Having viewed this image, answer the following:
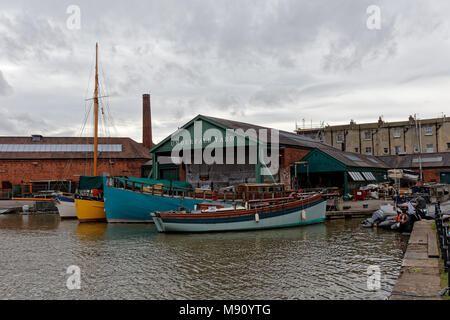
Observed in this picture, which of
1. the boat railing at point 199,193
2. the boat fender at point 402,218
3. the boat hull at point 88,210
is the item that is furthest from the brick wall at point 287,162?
the boat hull at point 88,210

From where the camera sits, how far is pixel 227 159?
38406 mm

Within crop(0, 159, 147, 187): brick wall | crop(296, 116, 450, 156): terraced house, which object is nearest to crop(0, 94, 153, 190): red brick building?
crop(0, 159, 147, 187): brick wall

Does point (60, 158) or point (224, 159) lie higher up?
point (60, 158)

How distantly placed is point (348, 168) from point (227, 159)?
38.1 feet

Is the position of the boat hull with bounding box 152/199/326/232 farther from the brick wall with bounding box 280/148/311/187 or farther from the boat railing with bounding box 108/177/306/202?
the brick wall with bounding box 280/148/311/187

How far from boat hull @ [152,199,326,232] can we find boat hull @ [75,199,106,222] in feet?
30.0

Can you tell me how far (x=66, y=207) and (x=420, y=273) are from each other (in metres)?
30.5

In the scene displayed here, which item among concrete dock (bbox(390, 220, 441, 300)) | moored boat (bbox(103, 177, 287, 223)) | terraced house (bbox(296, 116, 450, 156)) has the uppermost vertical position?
terraced house (bbox(296, 116, 450, 156))

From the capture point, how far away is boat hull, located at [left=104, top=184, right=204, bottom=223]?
2725 centimetres

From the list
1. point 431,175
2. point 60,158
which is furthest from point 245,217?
point 60,158

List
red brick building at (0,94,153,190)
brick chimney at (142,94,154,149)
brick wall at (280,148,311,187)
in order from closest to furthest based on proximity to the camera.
Result: brick wall at (280,148,311,187)
red brick building at (0,94,153,190)
brick chimney at (142,94,154,149)

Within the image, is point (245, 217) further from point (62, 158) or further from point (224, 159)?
point (62, 158)

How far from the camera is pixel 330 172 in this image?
40.5 metres
